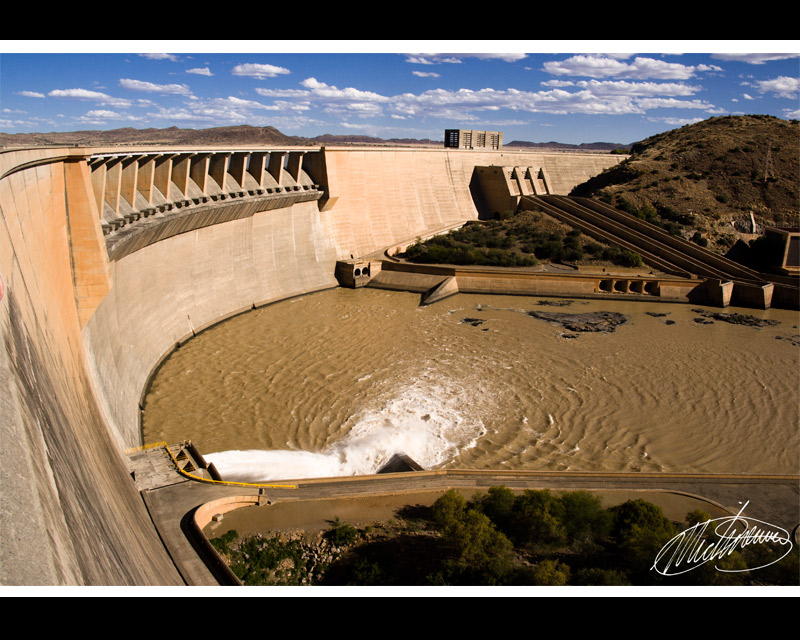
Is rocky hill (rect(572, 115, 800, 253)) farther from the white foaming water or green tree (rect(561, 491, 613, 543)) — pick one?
green tree (rect(561, 491, 613, 543))

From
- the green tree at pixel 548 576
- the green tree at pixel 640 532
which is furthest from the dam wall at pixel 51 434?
the green tree at pixel 640 532

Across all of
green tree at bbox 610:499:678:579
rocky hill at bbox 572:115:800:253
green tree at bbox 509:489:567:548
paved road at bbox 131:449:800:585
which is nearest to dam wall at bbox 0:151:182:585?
paved road at bbox 131:449:800:585

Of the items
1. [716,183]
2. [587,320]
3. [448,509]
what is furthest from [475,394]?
[716,183]

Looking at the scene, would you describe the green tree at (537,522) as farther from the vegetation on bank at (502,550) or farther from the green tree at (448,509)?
the green tree at (448,509)

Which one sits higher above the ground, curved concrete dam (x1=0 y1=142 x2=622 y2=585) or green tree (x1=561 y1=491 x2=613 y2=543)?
curved concrete dam (x1=0 y1=142 x2=622 y2=585)

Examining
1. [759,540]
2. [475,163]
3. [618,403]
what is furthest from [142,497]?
[475,163]
